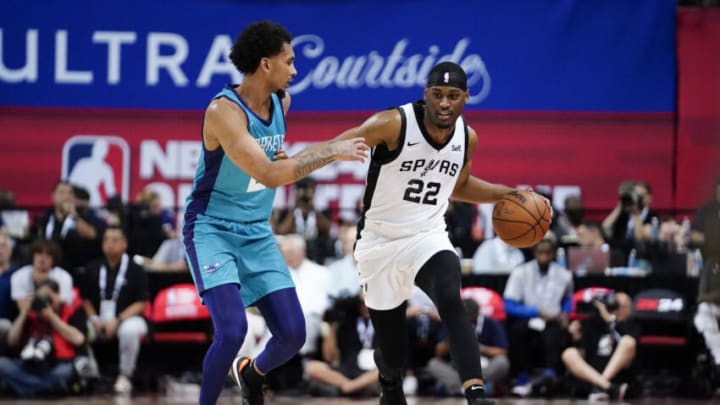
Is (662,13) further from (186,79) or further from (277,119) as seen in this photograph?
(277,119)

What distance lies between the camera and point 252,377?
683 cm

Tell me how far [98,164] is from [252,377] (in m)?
8.65

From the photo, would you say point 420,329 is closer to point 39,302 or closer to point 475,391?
point 39,302

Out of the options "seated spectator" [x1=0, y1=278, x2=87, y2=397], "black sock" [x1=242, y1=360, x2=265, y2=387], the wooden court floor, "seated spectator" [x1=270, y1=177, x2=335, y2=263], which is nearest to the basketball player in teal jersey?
"black sock" [x1=242, y1=360, x2=265, y2=387]

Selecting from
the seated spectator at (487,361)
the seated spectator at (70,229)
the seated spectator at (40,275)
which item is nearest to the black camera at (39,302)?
the seated spectator at (40,275)

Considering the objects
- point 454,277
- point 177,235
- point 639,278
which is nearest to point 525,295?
point 639,278

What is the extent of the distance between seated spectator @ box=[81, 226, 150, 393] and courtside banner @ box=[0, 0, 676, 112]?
3.80 meters

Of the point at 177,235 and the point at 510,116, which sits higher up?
the point at 510,116

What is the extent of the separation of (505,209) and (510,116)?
319 inches

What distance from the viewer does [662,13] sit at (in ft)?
48.9

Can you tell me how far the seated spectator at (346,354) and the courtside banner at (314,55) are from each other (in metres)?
4.39

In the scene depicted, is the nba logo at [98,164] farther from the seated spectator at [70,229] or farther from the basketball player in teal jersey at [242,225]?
the basketball player in teal jersey at [242,225]

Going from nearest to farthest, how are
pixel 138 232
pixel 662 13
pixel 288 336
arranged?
pixel 288 336 → pixel 138 232 → pixel 662 13

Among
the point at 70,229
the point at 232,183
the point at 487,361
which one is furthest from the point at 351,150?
the point at 70,229
